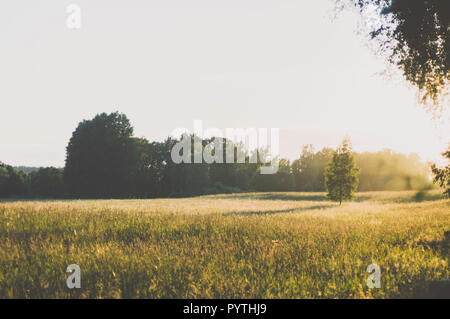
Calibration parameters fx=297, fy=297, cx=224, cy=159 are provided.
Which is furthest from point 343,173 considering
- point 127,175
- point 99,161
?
point 99,161

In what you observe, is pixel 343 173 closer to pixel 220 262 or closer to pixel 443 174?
pixel 443 174

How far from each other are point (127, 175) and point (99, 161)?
5.43 meters

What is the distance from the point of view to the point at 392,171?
3541 inches

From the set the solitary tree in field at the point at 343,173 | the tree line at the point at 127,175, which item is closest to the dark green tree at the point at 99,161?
the tree line at the point at 127,175

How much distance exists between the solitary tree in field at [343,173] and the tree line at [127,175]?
9477 millimetres

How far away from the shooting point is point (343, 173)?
1078 inches

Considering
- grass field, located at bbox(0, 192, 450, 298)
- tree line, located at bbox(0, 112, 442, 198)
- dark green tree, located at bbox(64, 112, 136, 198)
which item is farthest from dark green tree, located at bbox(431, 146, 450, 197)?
dark green tree, located at bbox(64, 112, 136, 198)

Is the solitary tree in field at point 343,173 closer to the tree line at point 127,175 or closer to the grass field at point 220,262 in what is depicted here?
the tree line at point 127,175

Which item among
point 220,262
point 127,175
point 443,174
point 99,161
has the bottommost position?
point 220,262

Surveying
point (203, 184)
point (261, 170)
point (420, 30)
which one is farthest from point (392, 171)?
point (420, 30)

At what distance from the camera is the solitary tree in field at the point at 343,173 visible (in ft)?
89.8

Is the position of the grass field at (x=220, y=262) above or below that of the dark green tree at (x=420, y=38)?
below

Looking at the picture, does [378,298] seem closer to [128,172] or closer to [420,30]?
[420,30]

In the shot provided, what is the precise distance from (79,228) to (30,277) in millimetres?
3575
